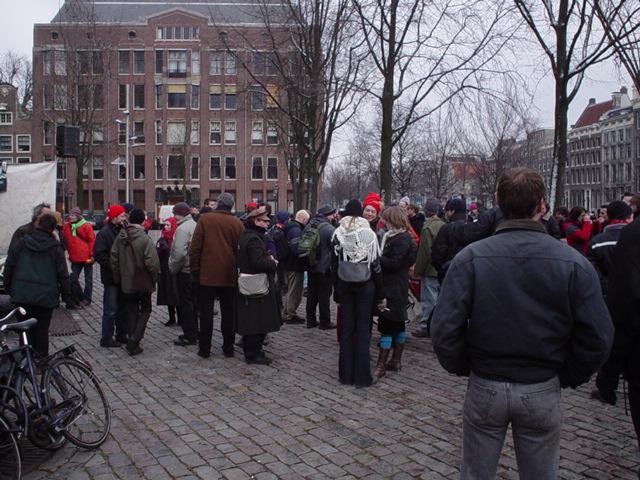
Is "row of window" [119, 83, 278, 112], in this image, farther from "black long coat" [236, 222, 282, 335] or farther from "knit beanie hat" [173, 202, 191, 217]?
"black long coat" [236, 222, 282, 335]

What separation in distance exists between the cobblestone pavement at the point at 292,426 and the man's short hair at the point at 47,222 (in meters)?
1.83

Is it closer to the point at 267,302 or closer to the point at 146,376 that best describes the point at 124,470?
the point at 146,376

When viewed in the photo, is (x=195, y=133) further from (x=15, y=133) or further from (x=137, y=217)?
(x=137, y=217)

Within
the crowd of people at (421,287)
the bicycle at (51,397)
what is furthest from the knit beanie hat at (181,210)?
the bicycle at (51,397)

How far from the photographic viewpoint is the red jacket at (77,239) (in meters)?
12.5

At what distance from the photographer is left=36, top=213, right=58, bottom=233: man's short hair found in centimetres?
680

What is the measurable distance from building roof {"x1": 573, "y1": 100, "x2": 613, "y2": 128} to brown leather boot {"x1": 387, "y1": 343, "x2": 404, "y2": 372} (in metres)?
87.8

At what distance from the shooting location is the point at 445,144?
35312mm

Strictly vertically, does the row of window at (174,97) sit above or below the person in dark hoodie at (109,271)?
above

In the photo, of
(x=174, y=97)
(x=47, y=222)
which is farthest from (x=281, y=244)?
(x=174, y=97)

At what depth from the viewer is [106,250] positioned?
8.95 m

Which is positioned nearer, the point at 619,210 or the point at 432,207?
the point at 619,210

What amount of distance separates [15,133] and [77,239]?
2338 inches

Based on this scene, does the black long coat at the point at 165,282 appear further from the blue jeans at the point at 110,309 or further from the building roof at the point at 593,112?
the building roof at the point at 593,112
